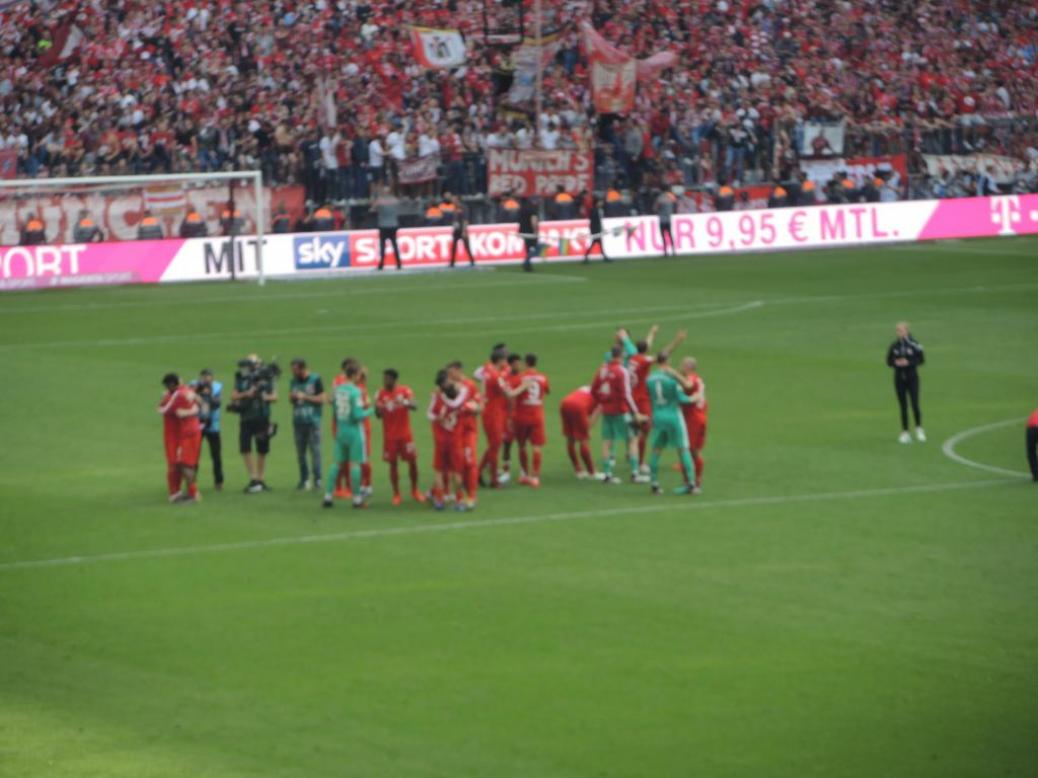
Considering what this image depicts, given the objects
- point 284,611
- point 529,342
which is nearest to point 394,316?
point 529,342

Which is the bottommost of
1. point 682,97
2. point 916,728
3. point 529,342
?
point 916,728

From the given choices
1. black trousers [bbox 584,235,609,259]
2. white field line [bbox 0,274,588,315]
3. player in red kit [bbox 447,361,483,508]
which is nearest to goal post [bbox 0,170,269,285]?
white field line [bbox 0,274,588,315]

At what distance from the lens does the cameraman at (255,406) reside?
81.1ft

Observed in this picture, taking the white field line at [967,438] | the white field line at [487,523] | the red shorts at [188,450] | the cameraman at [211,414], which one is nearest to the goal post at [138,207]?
the cameraman at [211,414]

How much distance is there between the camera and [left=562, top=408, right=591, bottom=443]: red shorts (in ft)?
83.1

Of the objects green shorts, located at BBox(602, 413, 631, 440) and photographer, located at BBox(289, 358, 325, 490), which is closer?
photographer, located at BBox(289, 358, 325, 490)

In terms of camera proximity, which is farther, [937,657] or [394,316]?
[394,316]

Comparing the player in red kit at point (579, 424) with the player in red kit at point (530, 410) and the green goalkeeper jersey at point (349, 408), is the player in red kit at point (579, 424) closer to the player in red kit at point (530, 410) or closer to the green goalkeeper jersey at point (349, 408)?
the player in red kit at point (530, 410)

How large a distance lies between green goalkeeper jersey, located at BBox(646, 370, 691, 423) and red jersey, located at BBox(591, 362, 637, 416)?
1.17 metres

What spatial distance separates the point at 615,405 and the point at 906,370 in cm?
494

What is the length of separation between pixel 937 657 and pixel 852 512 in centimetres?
643

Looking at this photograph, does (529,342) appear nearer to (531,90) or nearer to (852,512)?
(852,512)

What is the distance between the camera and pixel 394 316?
44281 millimetres

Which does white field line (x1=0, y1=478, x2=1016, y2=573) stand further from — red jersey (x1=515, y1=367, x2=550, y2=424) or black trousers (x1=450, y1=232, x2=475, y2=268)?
black trousers (x1=450, y1=232, x2=475, y2=268)
